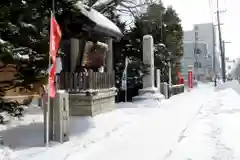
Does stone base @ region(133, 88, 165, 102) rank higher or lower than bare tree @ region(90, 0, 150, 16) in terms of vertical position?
lower

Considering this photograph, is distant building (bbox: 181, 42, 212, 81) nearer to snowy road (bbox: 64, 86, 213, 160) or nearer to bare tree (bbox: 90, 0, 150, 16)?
bare tree (bbox: 90, 0, 150, 16)

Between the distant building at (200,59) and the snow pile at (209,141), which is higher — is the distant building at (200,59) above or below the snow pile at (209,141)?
above

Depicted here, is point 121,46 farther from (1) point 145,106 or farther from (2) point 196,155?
(2) point 196,155

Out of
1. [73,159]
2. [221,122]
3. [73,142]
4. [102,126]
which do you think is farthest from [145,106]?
[73,159]

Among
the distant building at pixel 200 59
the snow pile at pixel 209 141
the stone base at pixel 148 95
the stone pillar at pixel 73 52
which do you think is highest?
the distant building at pixel 200 59

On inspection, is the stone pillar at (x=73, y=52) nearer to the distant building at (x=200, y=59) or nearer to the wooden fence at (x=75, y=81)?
the wooden fence at (x=75, y=81)

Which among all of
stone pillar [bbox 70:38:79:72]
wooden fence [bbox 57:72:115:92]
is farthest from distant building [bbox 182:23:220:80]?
wooden fence [bbox 57:72:115:92]

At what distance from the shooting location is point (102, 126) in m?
9.98

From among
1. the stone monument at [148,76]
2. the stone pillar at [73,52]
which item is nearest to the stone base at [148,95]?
the stone monument at [148,76]

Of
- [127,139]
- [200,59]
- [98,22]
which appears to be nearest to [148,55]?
[98,22]

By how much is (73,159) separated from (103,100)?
6.52 metres

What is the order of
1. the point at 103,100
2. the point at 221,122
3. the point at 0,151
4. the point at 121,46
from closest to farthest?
the point at 0,151, the point at 221,122, the point at 103,100, the point at 121,46

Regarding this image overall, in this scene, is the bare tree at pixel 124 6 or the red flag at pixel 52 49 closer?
the red flag at pixel 52 49

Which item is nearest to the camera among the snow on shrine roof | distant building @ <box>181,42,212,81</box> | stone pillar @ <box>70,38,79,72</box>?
the snow on shrine roof
